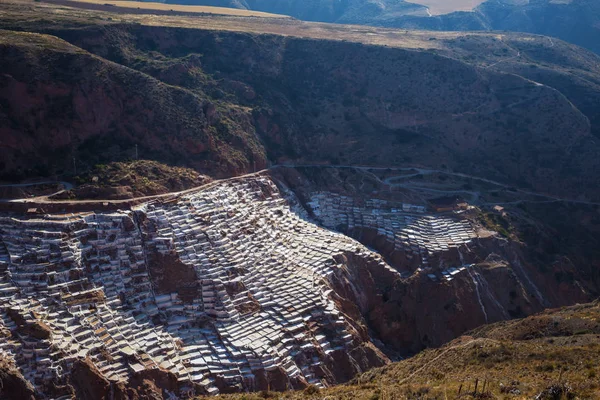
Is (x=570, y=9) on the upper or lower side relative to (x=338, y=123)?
upper

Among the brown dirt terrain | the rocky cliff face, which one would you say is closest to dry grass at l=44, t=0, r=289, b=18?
the brown dirt terrain

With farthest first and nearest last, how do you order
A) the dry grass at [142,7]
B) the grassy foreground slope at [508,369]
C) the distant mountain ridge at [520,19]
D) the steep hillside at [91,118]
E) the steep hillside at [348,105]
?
the distant mountain ridge at [520,19] < the dry grass at [142,7] < the steep hillside at [348,105] < the steep hillside at [91,118] < the grassy foreground slope at [508,369]

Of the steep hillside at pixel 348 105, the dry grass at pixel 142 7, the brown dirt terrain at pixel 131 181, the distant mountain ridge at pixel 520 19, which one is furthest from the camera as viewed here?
the distant mountain ridge at pixel 520 19

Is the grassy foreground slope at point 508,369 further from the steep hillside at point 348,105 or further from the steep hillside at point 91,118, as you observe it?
the steep hillside at point 348,105

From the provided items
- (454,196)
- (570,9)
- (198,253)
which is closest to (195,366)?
(198,253)

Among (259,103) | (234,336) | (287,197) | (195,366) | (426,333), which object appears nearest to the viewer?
(195,366)

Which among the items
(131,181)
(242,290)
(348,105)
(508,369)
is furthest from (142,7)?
(508,369)

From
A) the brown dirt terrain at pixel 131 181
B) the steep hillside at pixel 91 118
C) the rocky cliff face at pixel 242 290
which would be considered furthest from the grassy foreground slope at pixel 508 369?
the steep hillside at pixel 91 118

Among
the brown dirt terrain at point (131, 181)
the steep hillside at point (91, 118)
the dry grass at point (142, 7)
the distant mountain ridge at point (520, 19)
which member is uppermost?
the distant mountain ridge at point (520, 19)

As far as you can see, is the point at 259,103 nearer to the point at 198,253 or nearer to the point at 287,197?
the point at 287,197

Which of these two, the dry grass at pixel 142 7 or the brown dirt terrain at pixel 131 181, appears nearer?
the brown dirt terrain at pixel 131 181
